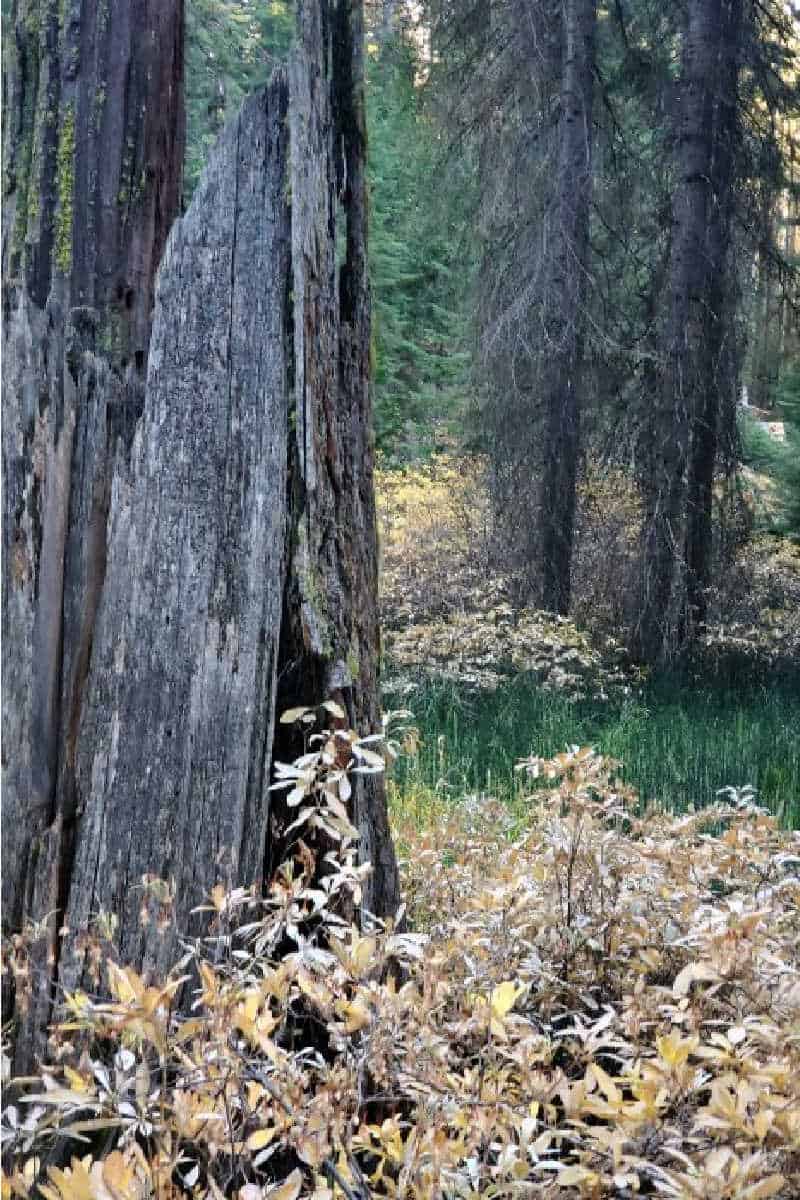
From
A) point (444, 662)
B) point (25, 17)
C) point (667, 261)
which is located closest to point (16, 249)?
point (25, 17)

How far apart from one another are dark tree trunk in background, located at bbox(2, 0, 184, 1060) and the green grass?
116 inches

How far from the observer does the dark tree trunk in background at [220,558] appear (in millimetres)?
2119

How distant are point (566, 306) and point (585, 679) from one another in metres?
3.28

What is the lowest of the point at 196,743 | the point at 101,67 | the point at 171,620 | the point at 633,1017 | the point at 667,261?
the point at 633,1017

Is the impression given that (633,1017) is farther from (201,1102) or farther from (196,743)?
(196,743)

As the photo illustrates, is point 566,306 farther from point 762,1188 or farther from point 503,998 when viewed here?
point 762,1188

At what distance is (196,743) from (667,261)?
8606mm

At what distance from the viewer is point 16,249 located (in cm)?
221

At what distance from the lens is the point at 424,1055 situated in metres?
1.86

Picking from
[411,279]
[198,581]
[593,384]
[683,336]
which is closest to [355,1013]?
[198,581]

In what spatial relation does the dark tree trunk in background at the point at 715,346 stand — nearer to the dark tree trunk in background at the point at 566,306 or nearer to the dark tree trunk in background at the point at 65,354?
the dark tree trunk in background at the point at 566,306

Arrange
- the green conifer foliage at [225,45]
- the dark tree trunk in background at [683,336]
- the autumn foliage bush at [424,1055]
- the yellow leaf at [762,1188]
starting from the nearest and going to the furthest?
the yellow leaf at [762,1188] → the autumn foliage bush at [424,1055] → the green conifer foliage at [225,45] → the dark tree trunk in background at [683,336]

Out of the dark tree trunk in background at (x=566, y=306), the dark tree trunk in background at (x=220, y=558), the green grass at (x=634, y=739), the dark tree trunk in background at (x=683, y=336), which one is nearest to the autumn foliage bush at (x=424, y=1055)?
the dark tree trunk in background at (x=220, y=558)

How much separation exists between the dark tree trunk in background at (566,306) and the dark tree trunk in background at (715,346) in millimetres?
1076
